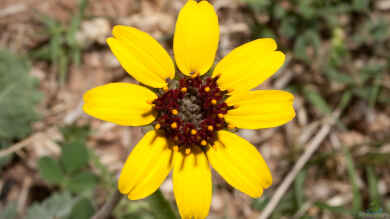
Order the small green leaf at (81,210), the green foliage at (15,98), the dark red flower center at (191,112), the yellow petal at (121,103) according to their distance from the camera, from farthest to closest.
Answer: the green foliage at (15,98), the small green leaf at (81,210), the dark red flower center at (191,112), the yellow petal at (121,103)

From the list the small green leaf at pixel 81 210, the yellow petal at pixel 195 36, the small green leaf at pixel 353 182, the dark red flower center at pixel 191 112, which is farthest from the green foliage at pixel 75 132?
the small green leaf at pixel 353 182

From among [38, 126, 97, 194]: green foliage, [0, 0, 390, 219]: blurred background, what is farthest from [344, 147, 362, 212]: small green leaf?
[38, 126, 97, 194]: green foliage

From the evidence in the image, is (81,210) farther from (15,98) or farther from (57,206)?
(15,98)

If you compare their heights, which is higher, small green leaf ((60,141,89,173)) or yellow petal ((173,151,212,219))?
yellow petal ((173,151,212,219))

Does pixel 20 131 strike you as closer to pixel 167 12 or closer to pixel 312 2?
pixel 167 12

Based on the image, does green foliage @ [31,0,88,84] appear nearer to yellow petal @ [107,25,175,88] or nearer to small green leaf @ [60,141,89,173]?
small green leaf @ [60,141,89,173]

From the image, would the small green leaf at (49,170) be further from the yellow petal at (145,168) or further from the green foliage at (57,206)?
the yellow petal at (145,168)

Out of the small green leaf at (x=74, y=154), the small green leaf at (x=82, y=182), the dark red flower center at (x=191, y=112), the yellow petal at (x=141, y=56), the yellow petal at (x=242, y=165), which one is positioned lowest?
the small green leaf at (x=82, y=182)
